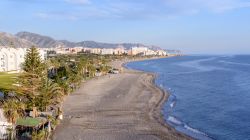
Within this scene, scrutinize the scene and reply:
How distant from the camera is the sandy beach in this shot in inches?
1303

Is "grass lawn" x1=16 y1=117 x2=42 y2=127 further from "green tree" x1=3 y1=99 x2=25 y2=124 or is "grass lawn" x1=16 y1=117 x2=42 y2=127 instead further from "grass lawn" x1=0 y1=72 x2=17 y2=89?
"grass lawn" x1=0 y1=72 x2=17 y2=89

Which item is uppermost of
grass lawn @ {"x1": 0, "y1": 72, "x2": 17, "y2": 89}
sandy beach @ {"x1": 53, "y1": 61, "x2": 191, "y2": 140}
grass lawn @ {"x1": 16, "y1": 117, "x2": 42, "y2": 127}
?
grass lawn @ {"x1": 0, "y1": 72, "x2": 17, "y2": 89}

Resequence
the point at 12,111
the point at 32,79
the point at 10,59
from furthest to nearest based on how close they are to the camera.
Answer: the point at 10,59
the point at 32,79
the point at 12,111

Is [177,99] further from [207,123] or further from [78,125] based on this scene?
[78,125]

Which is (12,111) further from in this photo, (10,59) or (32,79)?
(10,59)

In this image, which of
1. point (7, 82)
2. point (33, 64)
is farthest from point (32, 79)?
point (7, 82)

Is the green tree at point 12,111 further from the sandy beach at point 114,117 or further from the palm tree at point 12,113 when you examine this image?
the sandy beach at point 114,117

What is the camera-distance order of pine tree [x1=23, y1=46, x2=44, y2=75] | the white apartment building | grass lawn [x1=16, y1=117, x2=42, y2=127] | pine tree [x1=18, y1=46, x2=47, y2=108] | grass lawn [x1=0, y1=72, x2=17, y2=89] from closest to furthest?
1. grass lawn [x1=16, y1=117, x2=42, y2=127]
2. pine tree [x1=18, y1=46, x2=47, y2=108]
3. pine tree [x1=23, y1=46, x2=44, y2=75]
4. grass lawn [x1=0, y1=72, x2=17, y2=89]
5. the white apartment building

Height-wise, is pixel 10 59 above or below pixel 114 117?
above

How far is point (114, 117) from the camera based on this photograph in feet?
134

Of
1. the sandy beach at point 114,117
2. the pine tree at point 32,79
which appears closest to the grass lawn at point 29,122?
the sandy beach at point 114,117

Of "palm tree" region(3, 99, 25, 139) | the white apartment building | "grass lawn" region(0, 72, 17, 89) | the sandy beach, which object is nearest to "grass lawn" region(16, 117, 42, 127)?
"palm tree" region(3, 99, 25, 139)

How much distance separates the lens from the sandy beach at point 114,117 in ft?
109

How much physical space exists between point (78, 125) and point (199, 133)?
1183 centimetres
